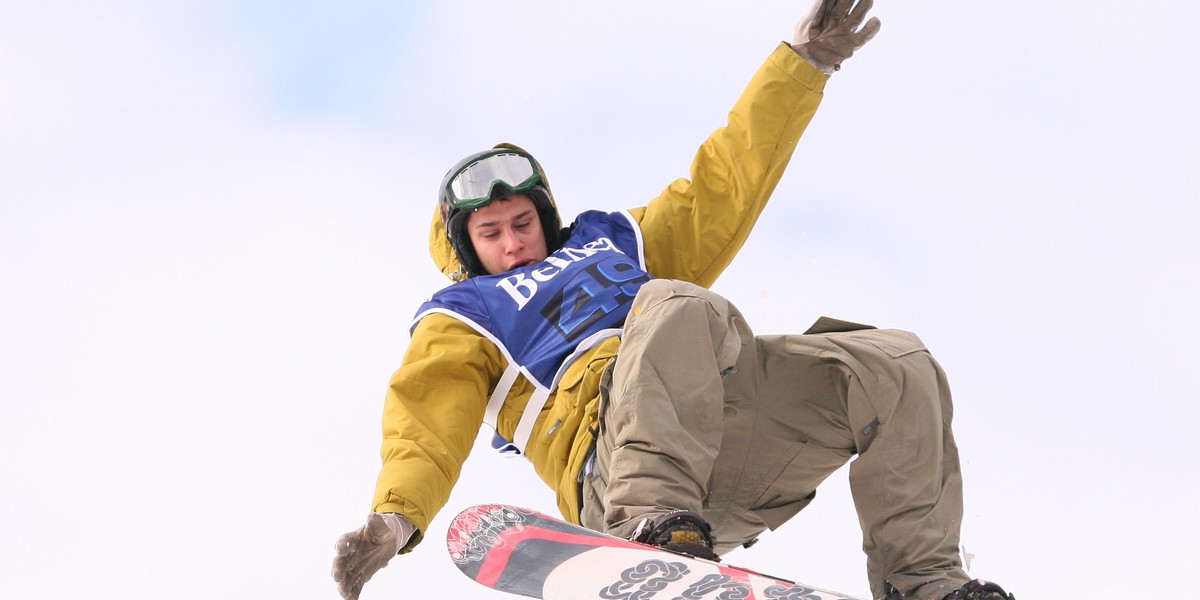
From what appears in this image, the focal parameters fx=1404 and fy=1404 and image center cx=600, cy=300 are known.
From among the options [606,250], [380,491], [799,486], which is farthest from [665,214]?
[380,491]

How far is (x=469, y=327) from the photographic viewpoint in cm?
453

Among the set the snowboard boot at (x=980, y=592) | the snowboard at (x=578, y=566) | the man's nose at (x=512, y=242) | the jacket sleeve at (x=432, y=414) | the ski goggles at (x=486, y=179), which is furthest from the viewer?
the ski goggles at (x=486, y=179)

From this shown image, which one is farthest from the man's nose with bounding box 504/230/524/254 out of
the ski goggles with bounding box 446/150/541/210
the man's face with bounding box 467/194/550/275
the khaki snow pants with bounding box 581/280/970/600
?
the khaki snow pants with bounding box 581/280/970/600

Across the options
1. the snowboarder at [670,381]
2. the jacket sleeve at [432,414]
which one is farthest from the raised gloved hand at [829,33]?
the jacket sleeve at [432,414]

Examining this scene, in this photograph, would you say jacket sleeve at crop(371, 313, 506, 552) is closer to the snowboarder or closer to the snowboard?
the snowboarder

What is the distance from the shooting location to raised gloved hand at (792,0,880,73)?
4.95 m

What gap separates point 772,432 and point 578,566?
102 cm

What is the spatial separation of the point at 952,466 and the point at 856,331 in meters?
0.49

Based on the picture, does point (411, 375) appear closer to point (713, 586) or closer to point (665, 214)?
point (665, 214)

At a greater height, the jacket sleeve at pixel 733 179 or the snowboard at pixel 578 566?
the jacket sleeve at pixel 733 179

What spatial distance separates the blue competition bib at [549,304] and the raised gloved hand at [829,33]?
1000 mm

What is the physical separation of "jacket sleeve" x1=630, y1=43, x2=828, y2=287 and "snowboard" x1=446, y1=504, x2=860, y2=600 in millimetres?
1730

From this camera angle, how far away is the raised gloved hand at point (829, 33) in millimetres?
4949

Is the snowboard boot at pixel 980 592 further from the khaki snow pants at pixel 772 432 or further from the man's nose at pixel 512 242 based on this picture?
the man's nose at pixel 512 242
